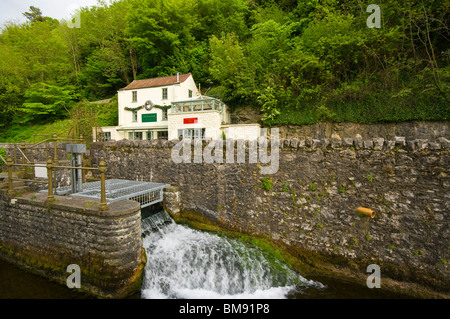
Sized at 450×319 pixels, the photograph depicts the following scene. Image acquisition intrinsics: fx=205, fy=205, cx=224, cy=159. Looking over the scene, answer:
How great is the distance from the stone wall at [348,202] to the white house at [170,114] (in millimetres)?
7173

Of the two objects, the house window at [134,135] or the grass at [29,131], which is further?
the grass at [29,131]

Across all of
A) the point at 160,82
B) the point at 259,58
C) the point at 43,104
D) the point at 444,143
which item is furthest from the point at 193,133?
the point at 43,104

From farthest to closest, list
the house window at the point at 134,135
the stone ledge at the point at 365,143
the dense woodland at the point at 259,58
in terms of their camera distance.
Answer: the house window at the point at 134,135 < the dense woodland at the point at 259,58 < the stone ledge at the point at 365,143

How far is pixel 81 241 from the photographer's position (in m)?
5.21

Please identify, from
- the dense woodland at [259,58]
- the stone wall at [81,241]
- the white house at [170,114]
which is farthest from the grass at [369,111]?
the stone wall at [81,241]

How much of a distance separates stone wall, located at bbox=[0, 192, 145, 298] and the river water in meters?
0.34

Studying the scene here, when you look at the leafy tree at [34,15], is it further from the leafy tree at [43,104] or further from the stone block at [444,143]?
the stone block at [444,143]

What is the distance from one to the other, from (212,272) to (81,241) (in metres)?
3.47

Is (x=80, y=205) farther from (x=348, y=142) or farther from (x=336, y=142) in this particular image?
(x=348, y=142)

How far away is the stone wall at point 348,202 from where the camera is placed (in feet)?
16.9

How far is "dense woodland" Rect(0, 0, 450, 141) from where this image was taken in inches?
432

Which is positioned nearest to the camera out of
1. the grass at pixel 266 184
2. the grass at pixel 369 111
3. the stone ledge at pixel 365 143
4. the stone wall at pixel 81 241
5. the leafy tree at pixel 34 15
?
the stone wall at pixel 81 241

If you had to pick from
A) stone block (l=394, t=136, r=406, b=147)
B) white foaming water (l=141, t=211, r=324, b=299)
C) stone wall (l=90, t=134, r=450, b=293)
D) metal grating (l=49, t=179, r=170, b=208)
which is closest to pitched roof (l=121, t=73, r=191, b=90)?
metal grating (l=49, t=179, r=170, b=208)

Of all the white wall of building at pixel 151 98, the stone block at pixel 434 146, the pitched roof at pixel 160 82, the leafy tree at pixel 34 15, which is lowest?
the stone block at pixel 434 146
